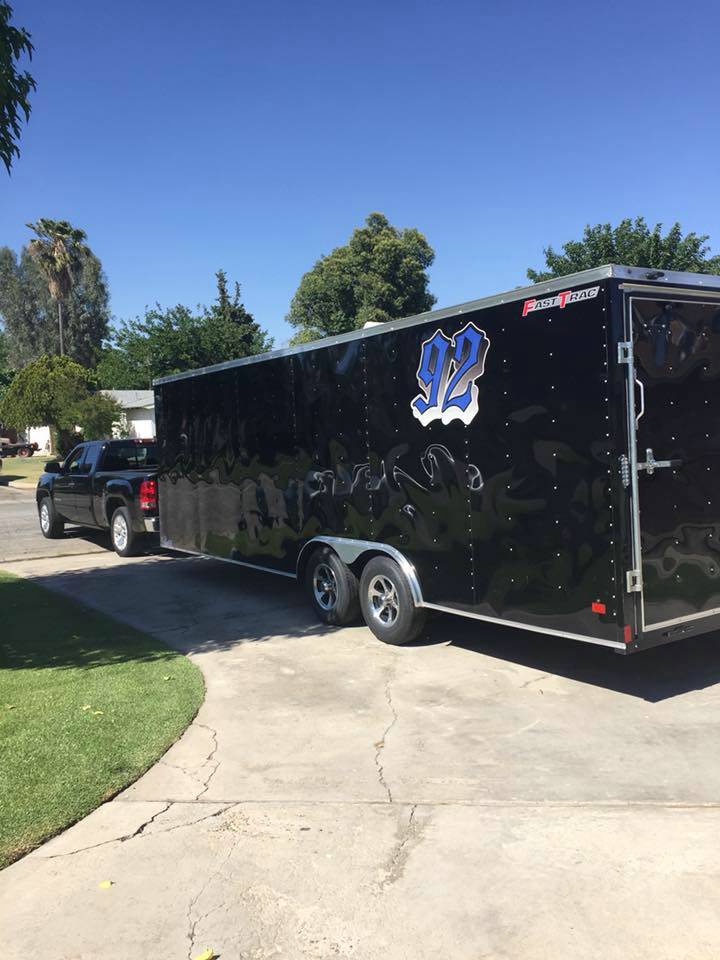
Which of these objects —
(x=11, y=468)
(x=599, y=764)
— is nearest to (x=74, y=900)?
(x=599, y=764)

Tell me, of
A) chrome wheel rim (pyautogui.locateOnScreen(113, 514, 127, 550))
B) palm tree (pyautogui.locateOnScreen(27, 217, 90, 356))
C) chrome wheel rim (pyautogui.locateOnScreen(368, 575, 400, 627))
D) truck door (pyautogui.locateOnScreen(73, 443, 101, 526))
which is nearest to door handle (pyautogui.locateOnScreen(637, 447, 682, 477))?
chrome wheel rim (pyautogui.locateOnScreen(368, 575, 400, 627))

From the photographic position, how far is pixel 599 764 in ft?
14.9

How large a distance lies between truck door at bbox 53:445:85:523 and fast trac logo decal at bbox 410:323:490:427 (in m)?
9.26

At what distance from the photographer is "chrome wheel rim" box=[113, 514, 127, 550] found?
1257 cm

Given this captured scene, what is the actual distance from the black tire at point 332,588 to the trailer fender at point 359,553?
3.4 inches

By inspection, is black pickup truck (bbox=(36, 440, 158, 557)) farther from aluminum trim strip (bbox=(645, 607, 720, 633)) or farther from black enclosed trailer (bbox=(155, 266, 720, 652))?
aluminum trim strip (bbox=(645, 607, 720, 633))

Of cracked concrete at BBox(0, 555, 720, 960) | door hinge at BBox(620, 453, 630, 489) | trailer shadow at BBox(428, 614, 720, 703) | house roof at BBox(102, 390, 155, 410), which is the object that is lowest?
cracked concrete at BBox(0, 555, 720, 960)

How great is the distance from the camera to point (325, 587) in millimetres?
7930

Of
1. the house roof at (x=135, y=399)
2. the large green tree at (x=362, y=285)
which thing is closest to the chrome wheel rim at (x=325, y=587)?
the large green tree at (x=362, y=285)

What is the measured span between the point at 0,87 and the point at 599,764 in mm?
6295

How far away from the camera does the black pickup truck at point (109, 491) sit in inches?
472

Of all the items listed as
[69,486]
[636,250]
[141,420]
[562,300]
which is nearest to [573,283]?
[562,300]

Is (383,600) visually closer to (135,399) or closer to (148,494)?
(148,494)

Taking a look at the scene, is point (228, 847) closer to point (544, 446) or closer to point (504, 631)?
point (544, 446)
